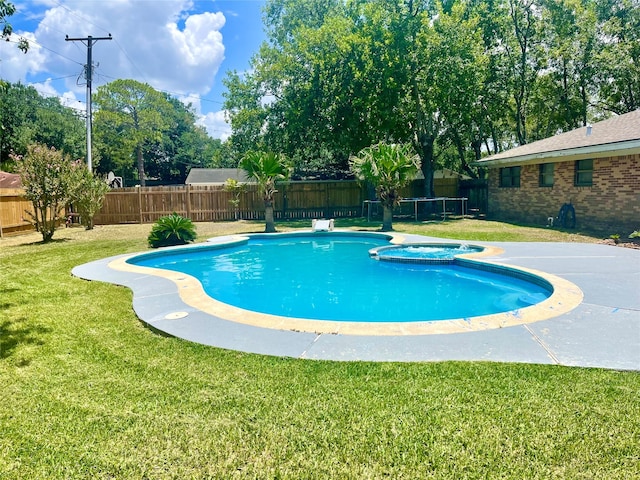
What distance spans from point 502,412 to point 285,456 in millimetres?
1413

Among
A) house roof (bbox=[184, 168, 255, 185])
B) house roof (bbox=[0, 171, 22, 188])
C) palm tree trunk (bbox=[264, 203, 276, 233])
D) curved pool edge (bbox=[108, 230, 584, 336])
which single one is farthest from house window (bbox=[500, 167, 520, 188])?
house roof (bbox=[184, 168, 255, 185])

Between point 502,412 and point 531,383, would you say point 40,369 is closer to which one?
point 502,412

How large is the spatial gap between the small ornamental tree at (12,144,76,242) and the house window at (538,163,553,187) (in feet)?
54.3

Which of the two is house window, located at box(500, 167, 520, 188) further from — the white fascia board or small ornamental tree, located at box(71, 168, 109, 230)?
small ornamental tree, located at box(71, 168, 109, 230)

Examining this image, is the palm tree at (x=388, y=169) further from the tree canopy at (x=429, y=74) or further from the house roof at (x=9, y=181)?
the house roof at (x=9, y=181)

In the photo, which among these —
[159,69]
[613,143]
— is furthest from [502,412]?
[159,69]

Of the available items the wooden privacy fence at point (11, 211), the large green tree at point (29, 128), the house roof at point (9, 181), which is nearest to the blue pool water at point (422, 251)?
the wooden privacy fence at point (11, 211)

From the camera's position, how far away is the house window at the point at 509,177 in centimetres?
1780

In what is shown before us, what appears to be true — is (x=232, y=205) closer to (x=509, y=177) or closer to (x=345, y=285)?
(x=509, y=177)

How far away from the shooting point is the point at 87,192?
15562mm

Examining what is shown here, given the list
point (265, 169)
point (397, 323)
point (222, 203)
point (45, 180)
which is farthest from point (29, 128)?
point (397, 323)

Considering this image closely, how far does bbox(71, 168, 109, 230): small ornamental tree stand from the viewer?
47.2 ft

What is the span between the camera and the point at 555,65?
2341 cm

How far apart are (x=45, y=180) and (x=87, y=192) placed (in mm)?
3086
